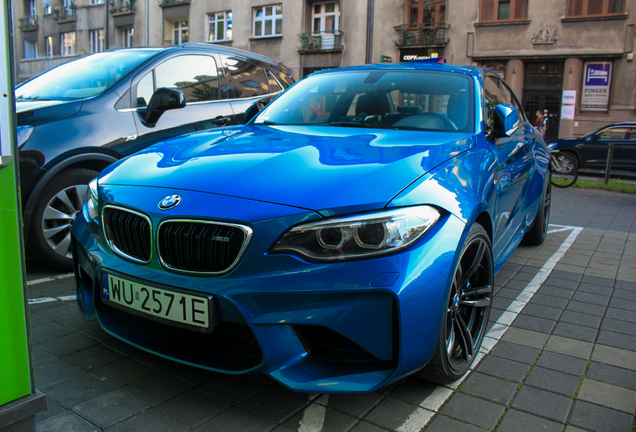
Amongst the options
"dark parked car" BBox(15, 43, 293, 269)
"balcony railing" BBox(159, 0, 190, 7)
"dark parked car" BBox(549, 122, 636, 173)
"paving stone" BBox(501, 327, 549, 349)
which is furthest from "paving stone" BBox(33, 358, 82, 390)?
"balcony railing" BBox(159, 0, 190, 7)

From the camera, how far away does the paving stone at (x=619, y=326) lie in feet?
10.4

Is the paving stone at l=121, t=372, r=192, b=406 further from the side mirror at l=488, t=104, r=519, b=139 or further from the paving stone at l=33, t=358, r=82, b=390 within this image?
the side mirror at l=488, t=104, r=519, b=139

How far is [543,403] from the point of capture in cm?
231

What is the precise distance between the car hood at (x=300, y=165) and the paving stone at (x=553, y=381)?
44.5 inches

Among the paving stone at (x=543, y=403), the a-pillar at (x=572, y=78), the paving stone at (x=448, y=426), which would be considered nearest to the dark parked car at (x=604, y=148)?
the a-pillar at (x=572, y=78)

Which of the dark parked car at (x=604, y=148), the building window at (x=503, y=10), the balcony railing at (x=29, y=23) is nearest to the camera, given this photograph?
the dark parked car at (x=604, y=148)

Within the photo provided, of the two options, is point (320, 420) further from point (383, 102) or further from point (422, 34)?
point (422, 34)

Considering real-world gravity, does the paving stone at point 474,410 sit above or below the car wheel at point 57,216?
below

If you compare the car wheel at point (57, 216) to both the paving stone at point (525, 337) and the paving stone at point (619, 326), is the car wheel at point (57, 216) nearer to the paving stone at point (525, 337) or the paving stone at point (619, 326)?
the paving stone at point (525, 337)

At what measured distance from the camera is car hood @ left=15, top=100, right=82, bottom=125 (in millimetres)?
3693

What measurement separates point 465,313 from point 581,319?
117 cm

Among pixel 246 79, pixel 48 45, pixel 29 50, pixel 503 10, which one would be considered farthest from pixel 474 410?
pixel 29 50

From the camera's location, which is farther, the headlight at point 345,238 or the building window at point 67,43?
the building window at point 67,43

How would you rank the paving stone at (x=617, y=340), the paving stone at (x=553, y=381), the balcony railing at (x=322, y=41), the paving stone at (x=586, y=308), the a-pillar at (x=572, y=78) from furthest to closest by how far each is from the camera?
the balcony railing at (x=322, y=41) → the a-pillar at (x=572, y=78) → the paving stone at (x=586, y=308) → the paving stone at (x=617, y=340) → the paving stone at (x=553, y=381)
